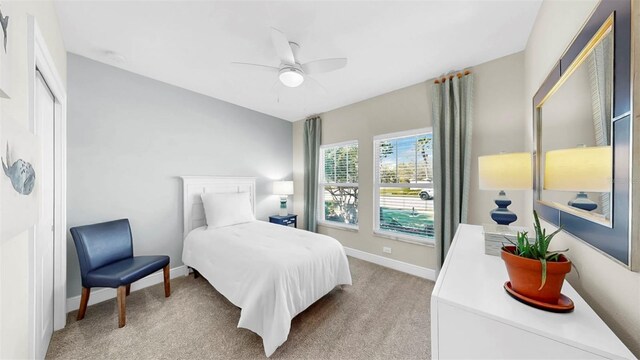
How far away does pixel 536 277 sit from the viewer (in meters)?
0.74

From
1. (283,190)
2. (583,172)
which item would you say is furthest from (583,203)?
(283,190)

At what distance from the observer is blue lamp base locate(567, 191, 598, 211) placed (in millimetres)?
811

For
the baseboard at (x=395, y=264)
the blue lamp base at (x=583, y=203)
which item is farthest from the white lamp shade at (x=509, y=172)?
the baseboard at (x=395, y=264)

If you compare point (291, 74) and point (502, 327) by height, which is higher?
point (291, 74)

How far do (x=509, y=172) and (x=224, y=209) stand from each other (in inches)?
120

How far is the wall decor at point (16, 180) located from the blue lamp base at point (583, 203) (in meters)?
2.12

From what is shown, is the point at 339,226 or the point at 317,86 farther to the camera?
the point at 339,226

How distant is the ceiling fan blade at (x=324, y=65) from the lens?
1.89 m

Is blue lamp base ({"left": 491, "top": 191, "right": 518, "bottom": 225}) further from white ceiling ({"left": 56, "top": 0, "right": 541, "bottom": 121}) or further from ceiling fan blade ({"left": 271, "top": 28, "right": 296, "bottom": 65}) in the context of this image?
ceiling fan blade ({"left": 271, "top": 28, "right": 296, "bottom": 65})

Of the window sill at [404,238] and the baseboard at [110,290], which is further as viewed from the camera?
the window sill at [404,238]

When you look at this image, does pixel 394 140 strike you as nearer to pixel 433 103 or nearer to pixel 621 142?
pixel 433 103

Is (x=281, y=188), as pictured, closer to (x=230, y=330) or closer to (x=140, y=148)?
(x=140, y=148)

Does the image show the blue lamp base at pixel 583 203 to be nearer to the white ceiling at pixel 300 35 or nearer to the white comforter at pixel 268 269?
the white ceiling at pixel 300 35

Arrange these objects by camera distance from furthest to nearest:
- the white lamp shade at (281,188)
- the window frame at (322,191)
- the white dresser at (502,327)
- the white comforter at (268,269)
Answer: the white lamp shade at (281,188)
the window frame at (322,191)
the white comforter at (268,269)
the white dresser at (502,327)
